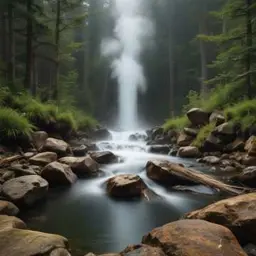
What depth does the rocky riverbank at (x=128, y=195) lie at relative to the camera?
274 centimetres

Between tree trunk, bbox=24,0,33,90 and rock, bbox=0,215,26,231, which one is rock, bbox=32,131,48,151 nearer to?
tree trunk, bbox=24,0,33,90

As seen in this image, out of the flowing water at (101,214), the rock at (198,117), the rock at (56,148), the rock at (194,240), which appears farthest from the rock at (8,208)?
the rock at (198,117)

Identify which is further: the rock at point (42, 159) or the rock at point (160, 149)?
the rock at point (160, 149)

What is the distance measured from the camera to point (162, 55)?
79.7ft

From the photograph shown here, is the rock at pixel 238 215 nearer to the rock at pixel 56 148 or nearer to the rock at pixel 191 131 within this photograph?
the rock at pixel 56 148

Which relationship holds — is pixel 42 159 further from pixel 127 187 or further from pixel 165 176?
pixel 165 176

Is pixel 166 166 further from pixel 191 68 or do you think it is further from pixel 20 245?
pixel 191 68

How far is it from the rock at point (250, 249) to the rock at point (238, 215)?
0.07 metres

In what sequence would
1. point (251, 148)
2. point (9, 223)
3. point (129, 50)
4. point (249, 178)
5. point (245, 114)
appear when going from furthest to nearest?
point (129, 50)
point (245, 114)
point (251, 148)
point (249, 178)
point (9, 223)

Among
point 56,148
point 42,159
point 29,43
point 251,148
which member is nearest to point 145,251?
point 42,159

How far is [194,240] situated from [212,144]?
21.4 ft

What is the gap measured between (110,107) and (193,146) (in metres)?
14.7

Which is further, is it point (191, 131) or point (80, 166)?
point (191, 131)

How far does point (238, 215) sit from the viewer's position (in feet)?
11.1
